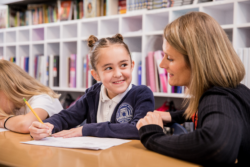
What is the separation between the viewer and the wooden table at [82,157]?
0.71m

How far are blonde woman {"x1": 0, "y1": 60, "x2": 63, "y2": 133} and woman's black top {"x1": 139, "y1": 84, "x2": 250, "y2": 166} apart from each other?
31.4 inches

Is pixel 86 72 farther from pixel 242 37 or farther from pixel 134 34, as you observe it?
pixel 242 37

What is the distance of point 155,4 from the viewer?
2.35 metres

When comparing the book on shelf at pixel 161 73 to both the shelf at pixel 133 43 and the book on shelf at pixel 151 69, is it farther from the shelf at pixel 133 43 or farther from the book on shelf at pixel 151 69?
the shelf at pixel 133 43

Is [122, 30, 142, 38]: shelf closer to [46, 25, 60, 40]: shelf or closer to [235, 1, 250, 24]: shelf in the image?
[235, 1, 250, 24]: shelf

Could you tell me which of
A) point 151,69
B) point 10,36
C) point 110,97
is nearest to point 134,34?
point 151,69

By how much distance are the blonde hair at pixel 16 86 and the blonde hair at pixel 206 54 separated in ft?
3.39

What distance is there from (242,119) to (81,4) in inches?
111

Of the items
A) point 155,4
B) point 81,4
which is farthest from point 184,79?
point 81,4

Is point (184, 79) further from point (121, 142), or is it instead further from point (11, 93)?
point (11, 93)

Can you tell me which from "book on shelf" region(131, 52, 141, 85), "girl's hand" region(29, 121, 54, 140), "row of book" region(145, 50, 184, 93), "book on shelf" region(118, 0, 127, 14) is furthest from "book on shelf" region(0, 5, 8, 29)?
"girl's hand" region(29, 121, 54, 140)

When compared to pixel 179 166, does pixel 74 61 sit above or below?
above

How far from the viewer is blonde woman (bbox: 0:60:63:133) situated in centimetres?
145

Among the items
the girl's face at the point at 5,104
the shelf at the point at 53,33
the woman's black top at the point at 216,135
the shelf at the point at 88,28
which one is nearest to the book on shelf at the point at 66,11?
the shelf at the point at 53,33
